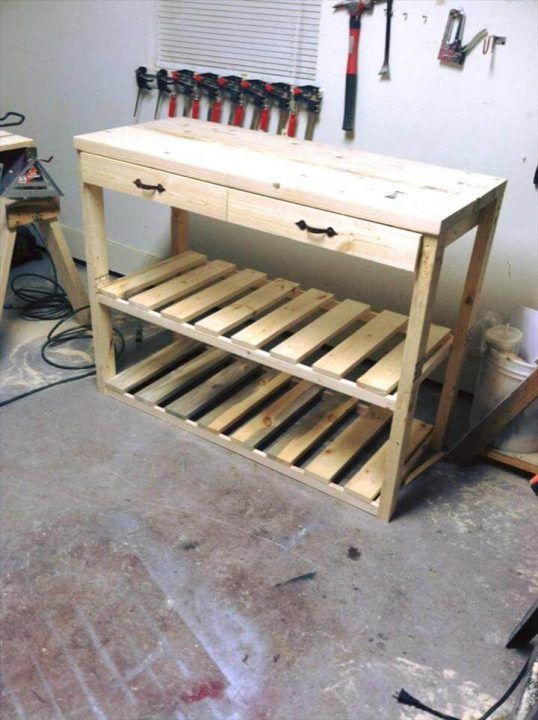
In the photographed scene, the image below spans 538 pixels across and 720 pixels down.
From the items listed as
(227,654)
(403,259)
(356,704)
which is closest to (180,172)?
(403,259)

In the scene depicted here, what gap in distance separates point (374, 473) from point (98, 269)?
1069mm

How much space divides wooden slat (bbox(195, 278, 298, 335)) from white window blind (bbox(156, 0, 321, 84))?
720 millimetres

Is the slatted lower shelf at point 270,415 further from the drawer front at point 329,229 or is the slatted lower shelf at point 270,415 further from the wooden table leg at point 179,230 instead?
the drawer front at point 329,229

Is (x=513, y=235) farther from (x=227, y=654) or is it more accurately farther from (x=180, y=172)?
(x=227, y=654)

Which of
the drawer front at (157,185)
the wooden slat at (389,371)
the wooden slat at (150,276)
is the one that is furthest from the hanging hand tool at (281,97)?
the wooden slat at (389,371)

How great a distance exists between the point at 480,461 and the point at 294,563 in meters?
0.76

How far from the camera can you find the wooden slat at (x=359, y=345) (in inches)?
70.9

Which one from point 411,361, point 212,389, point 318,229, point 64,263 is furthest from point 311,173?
point 64,263

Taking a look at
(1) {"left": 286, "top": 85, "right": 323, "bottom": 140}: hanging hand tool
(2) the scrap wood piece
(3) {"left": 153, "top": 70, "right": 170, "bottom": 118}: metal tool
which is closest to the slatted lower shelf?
(2) the scrap wood piece

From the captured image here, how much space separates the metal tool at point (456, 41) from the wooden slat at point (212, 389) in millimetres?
1195

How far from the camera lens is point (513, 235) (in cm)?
211

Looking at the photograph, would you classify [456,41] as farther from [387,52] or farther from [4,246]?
[4,246]

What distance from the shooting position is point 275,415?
2203 mm

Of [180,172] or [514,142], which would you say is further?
[514,142]
